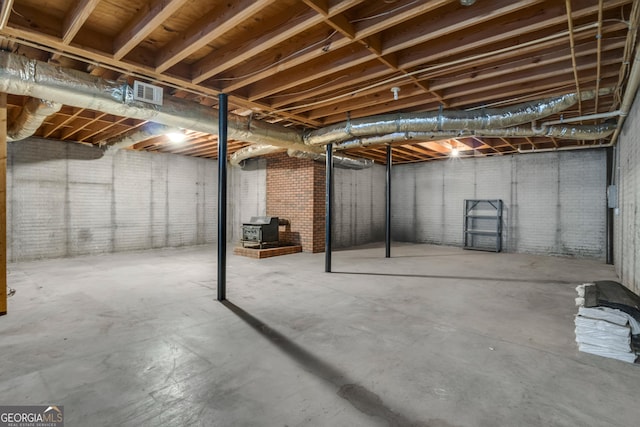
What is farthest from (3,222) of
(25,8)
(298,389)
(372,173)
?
(372,173)

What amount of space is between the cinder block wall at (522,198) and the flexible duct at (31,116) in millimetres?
8647

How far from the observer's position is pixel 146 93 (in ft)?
11.0

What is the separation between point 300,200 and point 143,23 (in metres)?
5.56

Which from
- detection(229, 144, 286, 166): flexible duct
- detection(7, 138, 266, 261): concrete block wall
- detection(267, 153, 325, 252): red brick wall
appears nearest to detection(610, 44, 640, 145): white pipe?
detection(229, 144, 286, 166): flexible duct

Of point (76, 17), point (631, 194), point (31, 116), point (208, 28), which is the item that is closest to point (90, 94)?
point (76, 17)

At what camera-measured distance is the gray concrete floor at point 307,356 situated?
173cm

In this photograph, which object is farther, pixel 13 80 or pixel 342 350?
pixel 13 80

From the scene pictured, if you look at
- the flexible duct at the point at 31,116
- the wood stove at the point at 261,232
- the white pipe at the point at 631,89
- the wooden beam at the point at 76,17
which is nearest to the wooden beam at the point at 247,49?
the wooden beam at the point at 76,17

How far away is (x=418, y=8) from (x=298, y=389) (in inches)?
106

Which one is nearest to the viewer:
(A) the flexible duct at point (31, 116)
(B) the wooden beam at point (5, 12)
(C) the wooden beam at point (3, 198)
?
(B) the wooden beam at point (5, 12)

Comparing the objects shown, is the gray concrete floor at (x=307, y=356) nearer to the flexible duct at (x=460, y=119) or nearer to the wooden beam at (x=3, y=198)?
the wooden beam at (x=3, y=198)

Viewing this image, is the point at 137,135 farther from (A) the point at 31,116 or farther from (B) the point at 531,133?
Answer: (B) the point at 531,133

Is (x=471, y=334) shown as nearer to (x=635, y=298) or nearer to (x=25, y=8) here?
(x=635, y=298)

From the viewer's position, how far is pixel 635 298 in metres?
2.69
